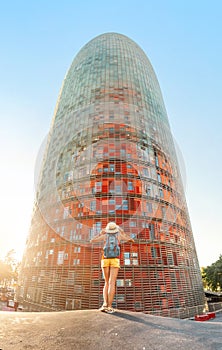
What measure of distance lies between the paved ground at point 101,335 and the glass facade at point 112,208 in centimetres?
1567

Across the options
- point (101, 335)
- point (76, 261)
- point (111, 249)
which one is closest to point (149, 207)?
point (76, 261)

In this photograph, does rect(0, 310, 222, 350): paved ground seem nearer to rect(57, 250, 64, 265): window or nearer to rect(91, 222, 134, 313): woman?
rect(91, 222, 134, 313): woman

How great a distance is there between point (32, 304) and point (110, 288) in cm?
2039

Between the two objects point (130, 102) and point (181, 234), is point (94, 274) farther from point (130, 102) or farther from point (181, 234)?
point (130, 102)

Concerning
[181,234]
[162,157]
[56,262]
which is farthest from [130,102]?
[56,262]

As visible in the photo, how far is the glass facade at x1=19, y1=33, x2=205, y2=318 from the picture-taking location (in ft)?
61.9

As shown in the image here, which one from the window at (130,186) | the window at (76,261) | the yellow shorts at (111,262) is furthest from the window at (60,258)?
the yellow shorts at (111,262)

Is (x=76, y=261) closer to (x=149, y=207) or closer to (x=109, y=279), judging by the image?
(x=149, y=207)

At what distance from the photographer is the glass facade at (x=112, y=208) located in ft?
61.9

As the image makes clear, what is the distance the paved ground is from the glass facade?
51.4 ft

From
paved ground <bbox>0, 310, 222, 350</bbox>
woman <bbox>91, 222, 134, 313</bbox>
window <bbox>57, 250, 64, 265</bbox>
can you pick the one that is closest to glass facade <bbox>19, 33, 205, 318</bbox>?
window <bbox>57, 250, 64, 265</bbox>

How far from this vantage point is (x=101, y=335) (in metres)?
3.40

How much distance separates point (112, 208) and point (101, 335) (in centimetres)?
1866

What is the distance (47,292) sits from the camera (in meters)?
19.8
